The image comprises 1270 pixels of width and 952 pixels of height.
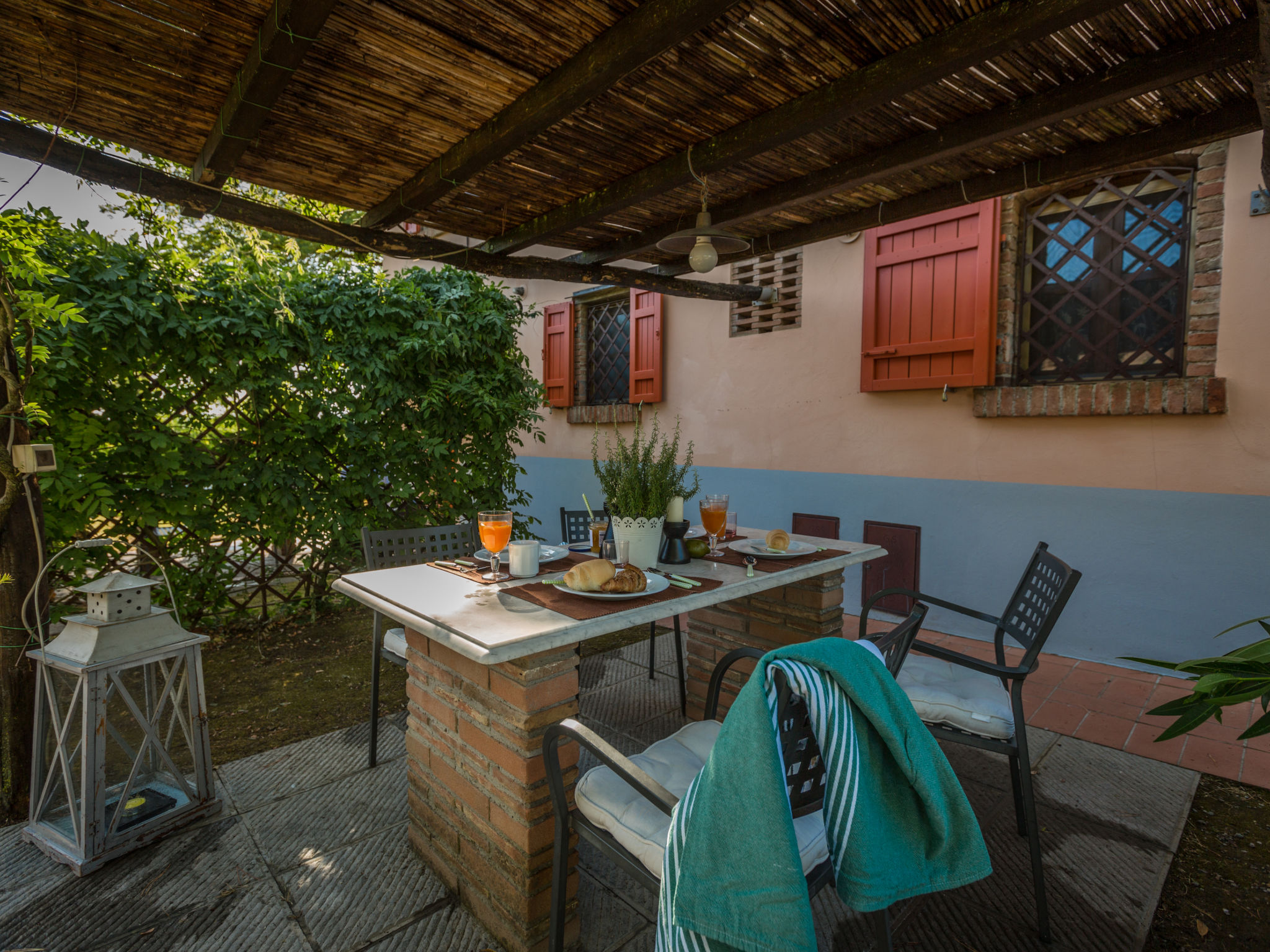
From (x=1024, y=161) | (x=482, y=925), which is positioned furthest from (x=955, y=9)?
(x=482, y=925)

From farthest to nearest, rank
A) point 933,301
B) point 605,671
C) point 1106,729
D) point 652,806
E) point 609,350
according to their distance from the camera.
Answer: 1. point 609,350
2. point 933,301
3. point 605,671
4. point 1106,729
5. point 652,806

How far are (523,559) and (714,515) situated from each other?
2.26 ft

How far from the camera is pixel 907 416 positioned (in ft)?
13.4

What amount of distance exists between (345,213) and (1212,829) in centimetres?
904

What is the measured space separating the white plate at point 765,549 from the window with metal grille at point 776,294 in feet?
8.56

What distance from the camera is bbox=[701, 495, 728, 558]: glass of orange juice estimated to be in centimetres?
223

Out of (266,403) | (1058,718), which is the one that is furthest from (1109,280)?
(266,403)

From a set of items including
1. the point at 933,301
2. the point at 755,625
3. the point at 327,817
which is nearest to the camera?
the point at 327,817

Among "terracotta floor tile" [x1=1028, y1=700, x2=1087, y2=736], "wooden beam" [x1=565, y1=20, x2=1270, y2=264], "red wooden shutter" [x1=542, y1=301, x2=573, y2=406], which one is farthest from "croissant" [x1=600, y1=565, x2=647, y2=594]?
"red wooden shutter" [x1=542, y1=301, x2=573, y2=406]

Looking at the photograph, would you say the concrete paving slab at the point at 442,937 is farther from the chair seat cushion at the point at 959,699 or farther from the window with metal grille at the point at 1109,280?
the window with metal grille at the point at 1109,280

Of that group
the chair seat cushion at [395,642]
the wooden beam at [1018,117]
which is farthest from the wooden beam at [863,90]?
the chair seat cushion at [395,642]

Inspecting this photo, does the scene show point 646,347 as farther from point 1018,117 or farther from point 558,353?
point 1018,117

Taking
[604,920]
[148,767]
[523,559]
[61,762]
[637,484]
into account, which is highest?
[637,484]

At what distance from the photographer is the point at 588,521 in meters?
3.15
